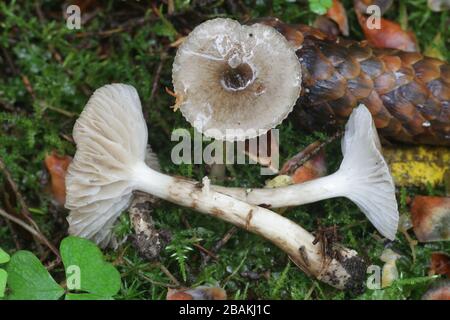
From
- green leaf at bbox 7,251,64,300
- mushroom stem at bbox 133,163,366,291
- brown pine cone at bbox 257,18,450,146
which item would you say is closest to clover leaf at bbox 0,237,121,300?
green leaf at bbox 7,251,64,300

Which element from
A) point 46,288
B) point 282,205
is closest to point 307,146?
point 282,205

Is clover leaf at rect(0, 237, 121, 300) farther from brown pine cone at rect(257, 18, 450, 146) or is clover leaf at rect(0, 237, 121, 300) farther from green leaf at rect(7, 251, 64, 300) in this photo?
brown pine cone at rect(257, 18, 450, 146)

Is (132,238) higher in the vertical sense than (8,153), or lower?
lower

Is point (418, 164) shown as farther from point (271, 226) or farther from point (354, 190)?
point (271, 226)

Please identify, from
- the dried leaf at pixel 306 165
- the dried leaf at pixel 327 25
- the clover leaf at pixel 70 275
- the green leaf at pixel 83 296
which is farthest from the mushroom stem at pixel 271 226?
the dried leaf at pixel 327 25
